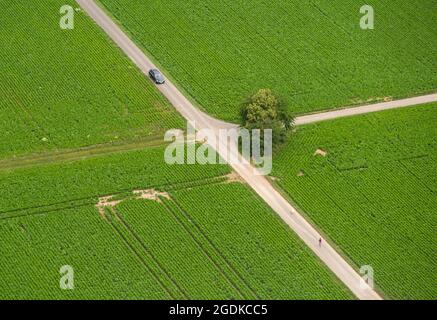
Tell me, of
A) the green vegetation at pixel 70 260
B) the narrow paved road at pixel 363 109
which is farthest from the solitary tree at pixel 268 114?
the green vegetation at pixel 70 260

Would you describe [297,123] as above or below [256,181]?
above

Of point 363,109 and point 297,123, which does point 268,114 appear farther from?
point 363,109

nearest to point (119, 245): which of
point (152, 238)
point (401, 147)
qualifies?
point (152, 238)

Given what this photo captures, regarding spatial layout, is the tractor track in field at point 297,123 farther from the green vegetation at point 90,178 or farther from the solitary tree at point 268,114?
the green vegetation at point 90,178

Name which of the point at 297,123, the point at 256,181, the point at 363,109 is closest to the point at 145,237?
the point at 256,181

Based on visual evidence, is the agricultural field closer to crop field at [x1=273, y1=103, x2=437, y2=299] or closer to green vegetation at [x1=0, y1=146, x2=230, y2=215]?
green vegetation at [x1=0, y1=146, x2=230, y2=215]

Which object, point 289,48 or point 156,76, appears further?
point 289,48
